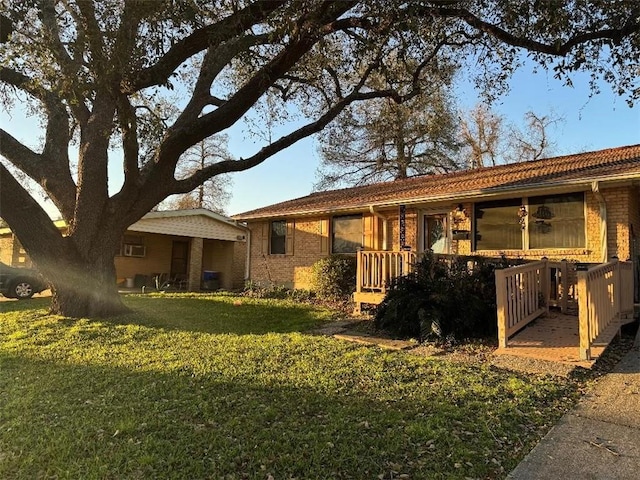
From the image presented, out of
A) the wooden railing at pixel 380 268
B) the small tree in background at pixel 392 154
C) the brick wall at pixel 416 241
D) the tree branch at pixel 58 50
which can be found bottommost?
the wooden railing at pixel 380 268

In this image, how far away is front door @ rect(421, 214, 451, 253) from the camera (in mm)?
10981

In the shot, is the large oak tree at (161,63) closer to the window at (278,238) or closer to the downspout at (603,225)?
the downspout at (603,225)

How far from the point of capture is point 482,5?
282 inches

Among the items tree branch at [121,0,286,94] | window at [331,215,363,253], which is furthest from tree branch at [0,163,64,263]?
window at [331,215,363,253]

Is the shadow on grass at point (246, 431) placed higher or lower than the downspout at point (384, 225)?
lower

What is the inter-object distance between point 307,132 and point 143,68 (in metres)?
3.81

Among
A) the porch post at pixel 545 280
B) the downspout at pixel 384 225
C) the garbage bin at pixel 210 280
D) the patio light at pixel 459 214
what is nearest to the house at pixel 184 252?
the garbage bin at pixel 210 280

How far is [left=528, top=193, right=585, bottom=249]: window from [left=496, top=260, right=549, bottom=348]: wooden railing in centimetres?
170

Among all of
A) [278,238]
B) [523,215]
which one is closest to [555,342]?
[523,215]

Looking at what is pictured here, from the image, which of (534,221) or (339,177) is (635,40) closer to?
(534,221)

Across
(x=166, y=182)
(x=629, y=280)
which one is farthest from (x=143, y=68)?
(x=629, y=280)

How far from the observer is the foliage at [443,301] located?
21.3 ft

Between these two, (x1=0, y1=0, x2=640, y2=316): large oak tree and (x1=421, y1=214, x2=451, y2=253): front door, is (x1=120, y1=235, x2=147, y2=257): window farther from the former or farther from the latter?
(x1=421, y1=214, x2=451, y2=253): front door

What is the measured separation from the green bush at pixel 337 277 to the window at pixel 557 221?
15.1ft
